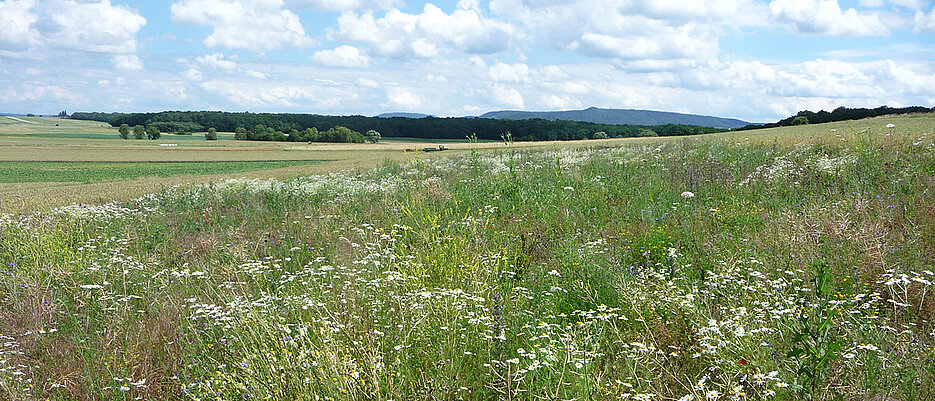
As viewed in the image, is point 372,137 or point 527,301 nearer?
point 527,301

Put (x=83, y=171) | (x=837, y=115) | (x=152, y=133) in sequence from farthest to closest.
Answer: (x=152, y=133), (x=837, y=115), (x=83, y=171)

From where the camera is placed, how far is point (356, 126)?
114m

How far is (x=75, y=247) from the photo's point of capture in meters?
7.46

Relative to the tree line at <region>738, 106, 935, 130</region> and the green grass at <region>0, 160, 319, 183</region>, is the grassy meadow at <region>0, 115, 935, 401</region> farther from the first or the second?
the tree line at <region>738, 106, 935, 130</region>

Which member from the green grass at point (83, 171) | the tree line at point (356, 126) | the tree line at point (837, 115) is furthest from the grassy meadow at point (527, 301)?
the tree line at point (356, 126)

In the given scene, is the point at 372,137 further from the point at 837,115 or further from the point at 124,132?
the point at 837,115

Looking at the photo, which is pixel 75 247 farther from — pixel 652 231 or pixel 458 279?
pixel 652 231

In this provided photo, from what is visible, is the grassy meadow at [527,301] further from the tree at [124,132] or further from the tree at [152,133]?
the tree at [124,132]

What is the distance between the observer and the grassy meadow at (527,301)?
3146 millimetres

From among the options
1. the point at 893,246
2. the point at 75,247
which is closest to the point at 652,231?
the point at 893,246

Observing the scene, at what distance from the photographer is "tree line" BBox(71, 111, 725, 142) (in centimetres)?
8269

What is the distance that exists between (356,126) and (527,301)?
11337cm

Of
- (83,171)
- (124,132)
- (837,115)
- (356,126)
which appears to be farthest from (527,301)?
(124,132)

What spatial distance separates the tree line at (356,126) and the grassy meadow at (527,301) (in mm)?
63567
